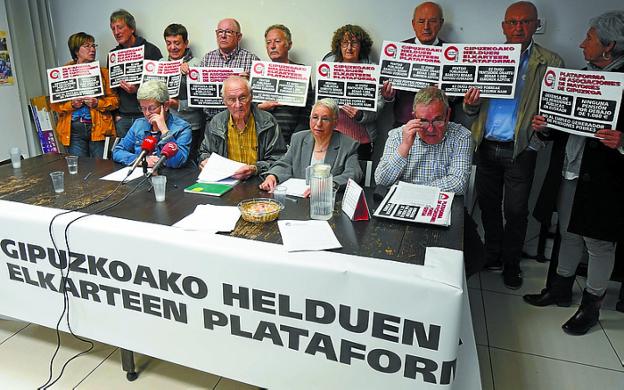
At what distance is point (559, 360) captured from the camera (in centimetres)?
228

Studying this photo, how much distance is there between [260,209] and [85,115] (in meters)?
2.68

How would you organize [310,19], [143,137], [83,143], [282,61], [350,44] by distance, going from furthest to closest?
1. [83,143]
2. [310,19]
3. [282,61]
4. [350,44]
5. [143,137]

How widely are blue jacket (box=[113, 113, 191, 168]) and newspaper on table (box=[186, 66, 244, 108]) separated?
1.66ft

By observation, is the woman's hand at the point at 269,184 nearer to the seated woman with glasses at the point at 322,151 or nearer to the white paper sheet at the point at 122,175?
the seated woman with glasses at the point at 322,151

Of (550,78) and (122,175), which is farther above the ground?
(550,78)

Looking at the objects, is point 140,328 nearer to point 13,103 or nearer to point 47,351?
point 47,351

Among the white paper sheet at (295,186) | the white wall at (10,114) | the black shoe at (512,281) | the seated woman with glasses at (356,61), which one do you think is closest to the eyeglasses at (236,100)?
the white paper sheet at (295,186)

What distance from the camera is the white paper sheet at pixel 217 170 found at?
7.81 feet

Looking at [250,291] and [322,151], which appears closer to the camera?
[250,291]

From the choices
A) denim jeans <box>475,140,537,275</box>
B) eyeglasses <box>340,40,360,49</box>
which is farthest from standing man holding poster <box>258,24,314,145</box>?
denim jeans <box>475,140,537,275</box>

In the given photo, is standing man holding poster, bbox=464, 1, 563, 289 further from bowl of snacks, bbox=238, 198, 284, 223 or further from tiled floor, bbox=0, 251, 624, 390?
bowl of snacks, bbox=238, 198, 284, 223

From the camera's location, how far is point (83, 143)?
13.1 ft

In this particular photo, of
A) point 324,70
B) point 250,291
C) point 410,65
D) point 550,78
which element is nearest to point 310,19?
point 324,70

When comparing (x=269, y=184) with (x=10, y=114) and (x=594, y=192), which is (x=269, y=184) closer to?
(x=594, y=192)
